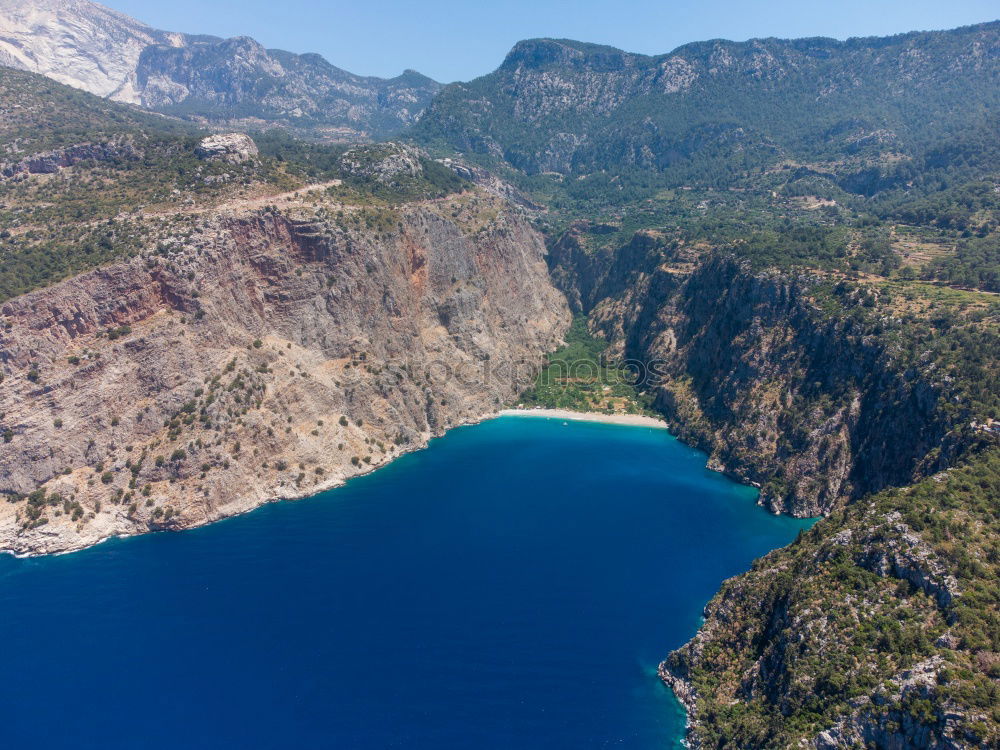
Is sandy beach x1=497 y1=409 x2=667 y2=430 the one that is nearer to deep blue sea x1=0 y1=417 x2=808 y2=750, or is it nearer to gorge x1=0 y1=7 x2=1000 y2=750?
gorge x1=0 y1=7 x2=1000 y2=750

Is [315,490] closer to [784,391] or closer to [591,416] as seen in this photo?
[591,416]

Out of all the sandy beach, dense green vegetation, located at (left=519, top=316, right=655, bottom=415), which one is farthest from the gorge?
the sandy beach

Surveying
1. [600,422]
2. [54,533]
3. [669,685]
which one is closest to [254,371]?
[54,533]

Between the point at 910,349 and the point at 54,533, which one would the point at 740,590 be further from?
the point at 54,533

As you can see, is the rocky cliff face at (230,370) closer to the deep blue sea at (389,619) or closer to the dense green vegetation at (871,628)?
the deep blue sea at (389,619)

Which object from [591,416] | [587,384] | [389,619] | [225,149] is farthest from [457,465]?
[225,149]

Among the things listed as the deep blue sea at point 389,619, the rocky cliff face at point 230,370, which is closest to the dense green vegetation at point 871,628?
the deep blue sea at point 389,619
